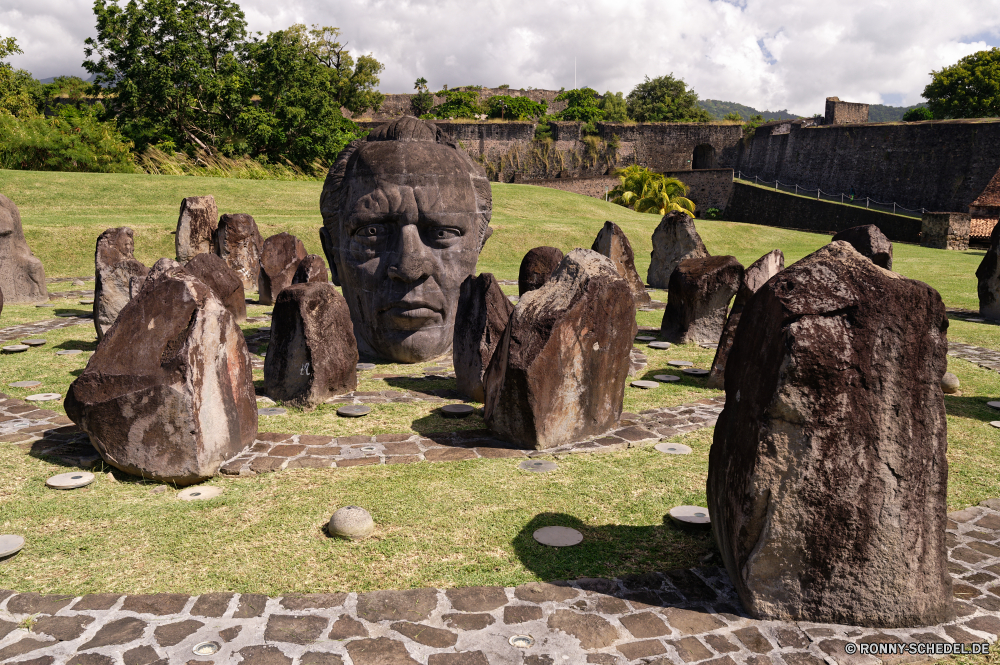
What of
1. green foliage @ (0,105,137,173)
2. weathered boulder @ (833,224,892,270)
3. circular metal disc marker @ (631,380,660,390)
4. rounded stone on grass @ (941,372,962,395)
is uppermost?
green foliage @ (0,105,137,173)

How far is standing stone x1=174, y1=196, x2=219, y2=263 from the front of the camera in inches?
575

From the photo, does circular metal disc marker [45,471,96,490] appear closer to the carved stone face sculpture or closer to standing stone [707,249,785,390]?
the carved stone face sculpture

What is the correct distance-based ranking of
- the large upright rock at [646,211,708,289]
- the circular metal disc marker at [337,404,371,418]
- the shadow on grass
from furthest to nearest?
the large upright rock at [646,211,708,289] < the circular metal disc marker at [337,404,371,418] < the shadow on grass

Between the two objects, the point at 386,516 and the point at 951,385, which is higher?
the point at 951,385

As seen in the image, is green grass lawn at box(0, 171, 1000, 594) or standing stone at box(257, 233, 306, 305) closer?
green grass lawn at box(0, 171, 1000, 594)

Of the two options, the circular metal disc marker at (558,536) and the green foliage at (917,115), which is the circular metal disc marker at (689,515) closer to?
the circular metal disc marker at (558,536)

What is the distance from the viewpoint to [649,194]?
112 feet

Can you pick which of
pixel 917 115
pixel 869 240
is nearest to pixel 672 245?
pixel 869 240

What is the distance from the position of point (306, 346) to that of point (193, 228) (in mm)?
9466

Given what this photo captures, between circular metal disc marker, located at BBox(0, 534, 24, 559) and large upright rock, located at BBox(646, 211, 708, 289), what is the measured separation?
12.9 meters

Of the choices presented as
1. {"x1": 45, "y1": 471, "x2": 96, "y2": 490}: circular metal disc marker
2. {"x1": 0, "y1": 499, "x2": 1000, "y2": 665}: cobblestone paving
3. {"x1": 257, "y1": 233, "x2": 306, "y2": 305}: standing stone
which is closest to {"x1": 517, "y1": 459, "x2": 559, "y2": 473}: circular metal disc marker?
{"x1": 0, "y1": 499, "x2": 1000, "y2": 665}: cobblestone paving

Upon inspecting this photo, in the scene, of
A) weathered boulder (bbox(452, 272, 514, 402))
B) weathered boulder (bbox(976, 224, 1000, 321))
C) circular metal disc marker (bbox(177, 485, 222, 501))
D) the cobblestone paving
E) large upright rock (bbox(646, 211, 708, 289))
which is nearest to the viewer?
the cobblestone paving

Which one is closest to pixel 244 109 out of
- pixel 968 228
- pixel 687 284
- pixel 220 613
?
pixel 687 284

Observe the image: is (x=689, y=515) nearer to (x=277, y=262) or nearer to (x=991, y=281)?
(x=277, y=262)
